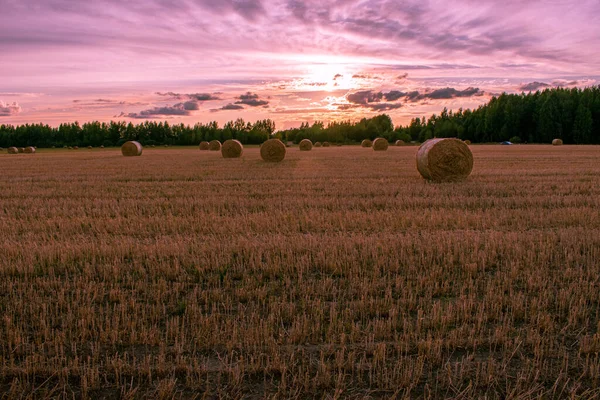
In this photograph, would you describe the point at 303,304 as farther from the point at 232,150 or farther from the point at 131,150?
the point at 131,150

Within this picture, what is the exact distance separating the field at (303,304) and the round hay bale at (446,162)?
5387 mm

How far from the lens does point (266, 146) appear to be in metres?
26.0

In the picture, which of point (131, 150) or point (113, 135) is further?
point (113, 135)

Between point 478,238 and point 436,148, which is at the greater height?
point 436,148

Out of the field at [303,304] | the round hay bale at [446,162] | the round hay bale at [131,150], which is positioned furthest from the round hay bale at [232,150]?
the field at [303,304]

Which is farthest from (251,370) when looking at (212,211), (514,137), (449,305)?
(514,137)

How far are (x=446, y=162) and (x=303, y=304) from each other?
1163 cm

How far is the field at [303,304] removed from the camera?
11.5ft

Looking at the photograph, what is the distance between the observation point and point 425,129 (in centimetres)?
10506

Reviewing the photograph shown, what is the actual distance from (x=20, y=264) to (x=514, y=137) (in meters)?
86.5

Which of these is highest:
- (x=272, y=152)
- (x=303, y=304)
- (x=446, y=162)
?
(x=272, y=152)

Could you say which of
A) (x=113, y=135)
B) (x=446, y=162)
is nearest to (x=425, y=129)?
(x=113, y=135)

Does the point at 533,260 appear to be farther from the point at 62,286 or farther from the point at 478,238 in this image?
the point at 62,286

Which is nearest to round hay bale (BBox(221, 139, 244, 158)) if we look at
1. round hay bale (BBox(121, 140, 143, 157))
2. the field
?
round hay bale (BBox(121, 140, 143, 157))
